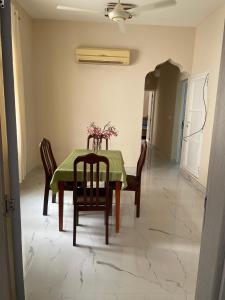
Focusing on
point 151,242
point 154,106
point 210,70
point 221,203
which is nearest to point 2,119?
point 221,203

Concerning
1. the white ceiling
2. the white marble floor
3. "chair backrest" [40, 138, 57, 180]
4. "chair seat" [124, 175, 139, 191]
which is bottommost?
the white marble floor

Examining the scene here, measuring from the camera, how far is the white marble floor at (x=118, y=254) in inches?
69.0

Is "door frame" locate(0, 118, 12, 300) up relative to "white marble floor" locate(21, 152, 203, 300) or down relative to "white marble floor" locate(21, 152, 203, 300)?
up

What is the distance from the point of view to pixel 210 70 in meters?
3.82

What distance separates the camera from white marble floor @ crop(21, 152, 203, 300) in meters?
1.75

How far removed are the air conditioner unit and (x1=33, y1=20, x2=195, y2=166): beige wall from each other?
0.18m

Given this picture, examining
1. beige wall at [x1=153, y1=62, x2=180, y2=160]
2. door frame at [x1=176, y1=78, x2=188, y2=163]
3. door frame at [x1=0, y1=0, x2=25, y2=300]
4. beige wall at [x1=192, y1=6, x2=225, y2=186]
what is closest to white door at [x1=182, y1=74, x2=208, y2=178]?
beige wall at [x1=192, y1=6, x2=225, y2=186]

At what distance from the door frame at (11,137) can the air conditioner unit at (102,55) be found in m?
3.86

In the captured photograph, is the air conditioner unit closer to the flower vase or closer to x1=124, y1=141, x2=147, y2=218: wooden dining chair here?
the flower vase

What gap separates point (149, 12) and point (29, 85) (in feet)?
8.30

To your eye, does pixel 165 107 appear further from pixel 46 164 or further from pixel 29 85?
pixel 46 164

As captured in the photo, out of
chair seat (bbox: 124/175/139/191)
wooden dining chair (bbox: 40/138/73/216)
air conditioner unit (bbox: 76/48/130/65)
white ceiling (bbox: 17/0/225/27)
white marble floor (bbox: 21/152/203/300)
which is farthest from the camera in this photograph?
air conditioner unit (bbox: 76/48/130/65)

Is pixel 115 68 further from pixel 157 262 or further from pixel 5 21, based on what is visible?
pixel 5 21

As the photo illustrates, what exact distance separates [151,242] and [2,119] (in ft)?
6.71
